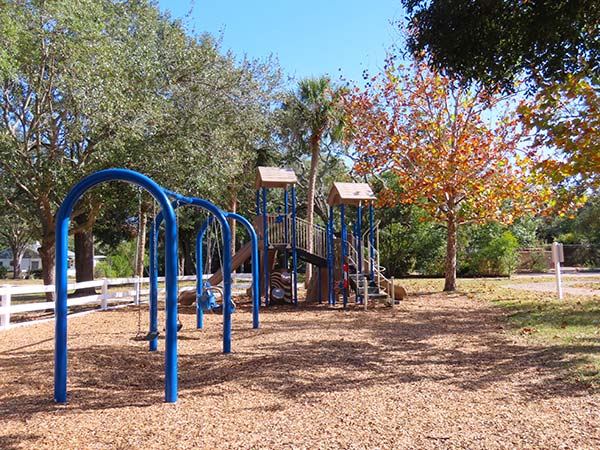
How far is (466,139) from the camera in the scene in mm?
16984

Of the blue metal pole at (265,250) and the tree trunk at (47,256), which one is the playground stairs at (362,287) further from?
the tree trunk at (47,256)

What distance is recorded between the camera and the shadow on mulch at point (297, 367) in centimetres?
568

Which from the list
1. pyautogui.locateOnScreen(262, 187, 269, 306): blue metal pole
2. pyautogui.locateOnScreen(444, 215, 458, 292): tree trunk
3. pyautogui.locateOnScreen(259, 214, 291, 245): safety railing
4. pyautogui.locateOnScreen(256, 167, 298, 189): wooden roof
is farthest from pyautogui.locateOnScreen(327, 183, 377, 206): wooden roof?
pyautogui.locateOnScreen(444, 215, 458, 292): tree trunk

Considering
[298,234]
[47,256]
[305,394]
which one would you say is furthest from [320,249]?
[305,394]

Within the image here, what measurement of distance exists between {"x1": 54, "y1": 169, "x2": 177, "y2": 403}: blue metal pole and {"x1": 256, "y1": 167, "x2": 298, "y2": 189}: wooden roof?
378 inches

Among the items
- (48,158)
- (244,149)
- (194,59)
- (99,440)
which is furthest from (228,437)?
(244,149)

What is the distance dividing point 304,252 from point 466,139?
6327mm

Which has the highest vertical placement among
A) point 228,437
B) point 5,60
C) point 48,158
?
point 5,60

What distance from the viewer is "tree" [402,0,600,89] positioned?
23.6ft

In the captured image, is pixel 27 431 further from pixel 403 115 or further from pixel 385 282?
pixel 403 115

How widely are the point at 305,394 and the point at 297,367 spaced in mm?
1357

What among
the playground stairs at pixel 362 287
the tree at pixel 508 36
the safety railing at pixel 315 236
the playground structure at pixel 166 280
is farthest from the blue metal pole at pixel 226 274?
the safety railing at pixel 315 236

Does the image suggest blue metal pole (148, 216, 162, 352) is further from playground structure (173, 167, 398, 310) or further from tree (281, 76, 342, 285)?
tree (281, 76, 342, 285)

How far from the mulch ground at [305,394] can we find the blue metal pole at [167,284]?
25cm
